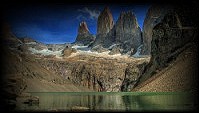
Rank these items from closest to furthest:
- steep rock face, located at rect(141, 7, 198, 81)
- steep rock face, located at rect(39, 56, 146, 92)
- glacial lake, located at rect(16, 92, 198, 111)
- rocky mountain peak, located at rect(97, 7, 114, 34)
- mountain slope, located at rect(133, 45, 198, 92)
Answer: glacial lake, located at rect(16, 92, 198, 111) → mountain slope, located at rect(133, 45, 198, 92) → steep rock face, located at rect(141, 7, 198, 81) → steep rock face, located at rect(39, 56, 146, 92) → rocky mountain peak, located at rect(97, 7, 114, 34)

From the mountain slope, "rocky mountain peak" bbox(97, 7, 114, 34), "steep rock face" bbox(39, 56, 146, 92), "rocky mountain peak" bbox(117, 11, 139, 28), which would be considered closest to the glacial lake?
the mountain slope

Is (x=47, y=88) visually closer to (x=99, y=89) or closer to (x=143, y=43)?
(x=99, y=89)

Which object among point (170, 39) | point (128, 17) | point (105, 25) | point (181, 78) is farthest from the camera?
point (105, 25)

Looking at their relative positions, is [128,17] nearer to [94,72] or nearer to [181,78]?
[94,72]

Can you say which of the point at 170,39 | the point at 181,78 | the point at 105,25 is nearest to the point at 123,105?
the point at 181,78

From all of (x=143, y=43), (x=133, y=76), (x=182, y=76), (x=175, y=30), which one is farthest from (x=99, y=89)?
(x=182, y=76)

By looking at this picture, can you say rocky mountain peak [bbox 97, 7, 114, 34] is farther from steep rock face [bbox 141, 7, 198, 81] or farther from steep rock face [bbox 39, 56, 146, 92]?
steep rock face [bbox 141, 7, 198, 81]
